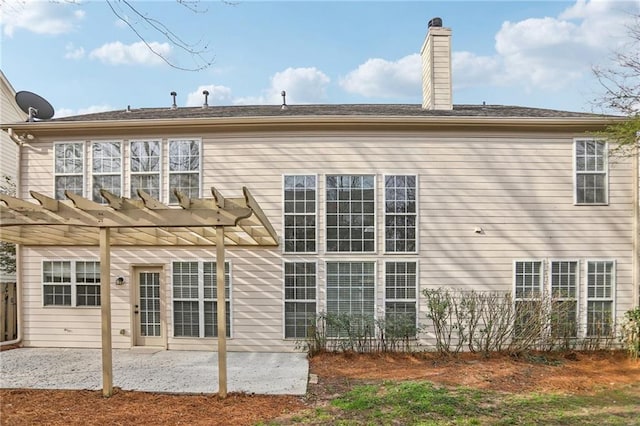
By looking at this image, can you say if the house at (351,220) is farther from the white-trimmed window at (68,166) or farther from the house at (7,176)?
the house at (7,176)

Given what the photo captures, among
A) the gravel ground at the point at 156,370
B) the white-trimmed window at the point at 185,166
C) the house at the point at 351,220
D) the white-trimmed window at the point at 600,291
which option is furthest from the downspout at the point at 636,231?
the white-trimmed window at the point at 185,166

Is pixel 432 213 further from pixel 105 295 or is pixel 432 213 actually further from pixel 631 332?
pixel 105 295

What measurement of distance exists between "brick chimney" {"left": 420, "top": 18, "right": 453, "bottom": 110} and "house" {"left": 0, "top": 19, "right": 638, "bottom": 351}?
1.08m

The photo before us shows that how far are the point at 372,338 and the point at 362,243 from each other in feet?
6.32

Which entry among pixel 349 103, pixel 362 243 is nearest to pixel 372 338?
pixel 362 243

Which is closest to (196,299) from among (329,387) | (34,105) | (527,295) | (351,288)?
(351,288)

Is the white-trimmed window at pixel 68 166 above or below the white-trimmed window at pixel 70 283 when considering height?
above

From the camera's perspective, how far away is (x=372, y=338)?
7.48 meters

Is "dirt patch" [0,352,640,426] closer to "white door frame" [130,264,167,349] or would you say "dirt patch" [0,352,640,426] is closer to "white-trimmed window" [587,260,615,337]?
"white-trimmed window" [587,260,615,337]

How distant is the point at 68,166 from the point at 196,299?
13.2 feet

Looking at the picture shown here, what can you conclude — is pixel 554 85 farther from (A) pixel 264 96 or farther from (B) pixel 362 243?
(A) pixel 264 96

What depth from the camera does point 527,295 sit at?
754cm

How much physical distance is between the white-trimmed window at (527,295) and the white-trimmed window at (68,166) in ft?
30.8

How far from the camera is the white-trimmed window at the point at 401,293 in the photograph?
7.55 meters
